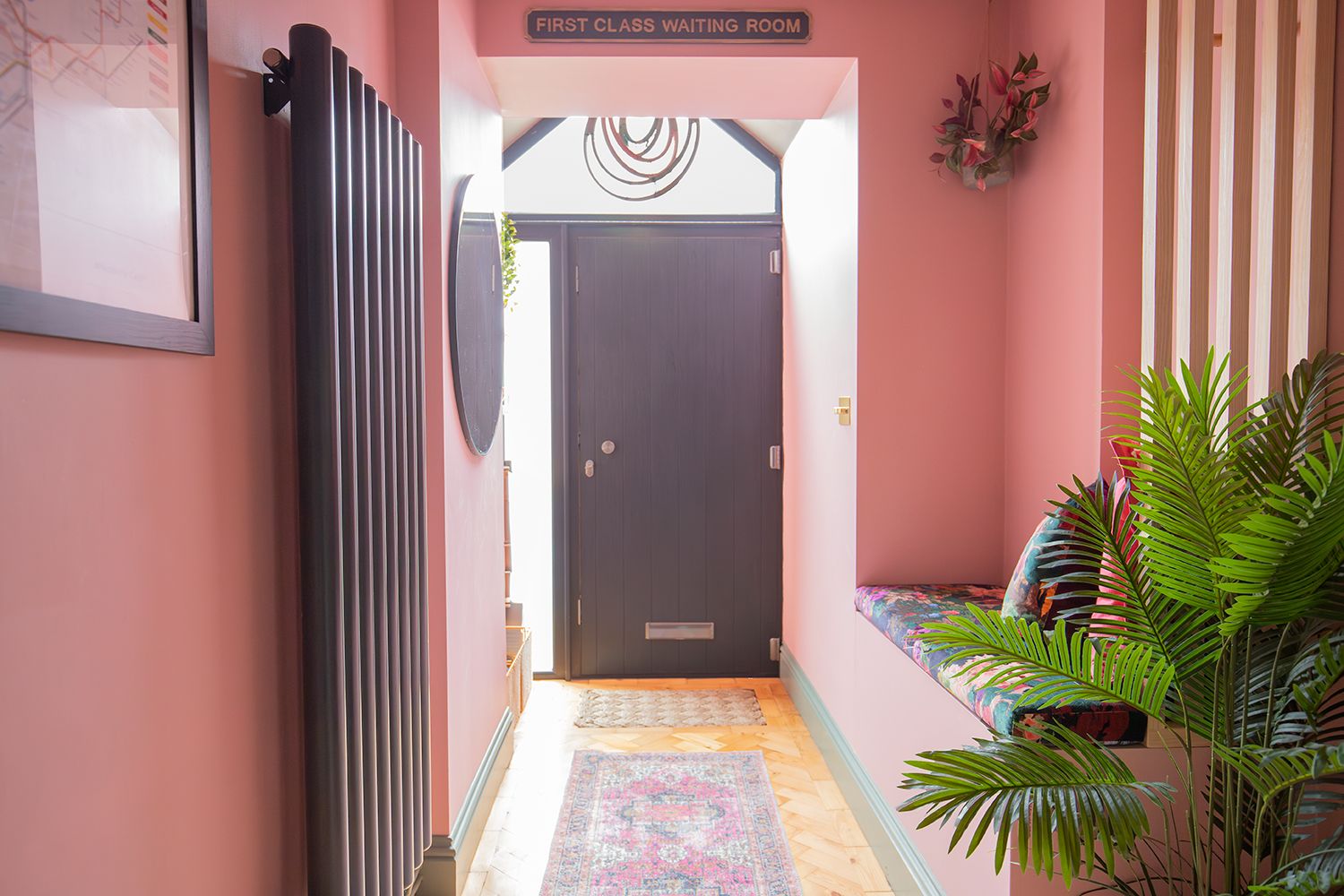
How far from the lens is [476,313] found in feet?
8.66

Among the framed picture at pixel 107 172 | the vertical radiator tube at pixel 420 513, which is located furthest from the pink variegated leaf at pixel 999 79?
the framed picture at pixel 107 172

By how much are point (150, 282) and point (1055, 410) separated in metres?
2.23

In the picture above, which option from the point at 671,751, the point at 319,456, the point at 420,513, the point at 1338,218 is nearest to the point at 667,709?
the point at 671,751

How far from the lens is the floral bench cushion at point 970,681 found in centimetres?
161

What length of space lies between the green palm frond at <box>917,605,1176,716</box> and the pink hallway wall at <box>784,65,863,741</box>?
140 cm

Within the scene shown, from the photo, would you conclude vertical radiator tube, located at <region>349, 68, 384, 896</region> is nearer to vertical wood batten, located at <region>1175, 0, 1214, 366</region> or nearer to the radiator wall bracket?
the radiator wall bracket

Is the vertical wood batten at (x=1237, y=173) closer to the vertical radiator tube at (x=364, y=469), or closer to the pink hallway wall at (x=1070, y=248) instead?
the pink hallway wall at (x=1070, y=248)

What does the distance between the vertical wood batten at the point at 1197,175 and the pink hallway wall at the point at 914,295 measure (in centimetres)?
98

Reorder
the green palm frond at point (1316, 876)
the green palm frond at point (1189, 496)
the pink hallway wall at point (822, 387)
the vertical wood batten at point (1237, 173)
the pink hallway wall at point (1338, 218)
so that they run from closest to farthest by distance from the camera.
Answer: the green palm frond at point (1316, 876), the green palm frond at point (1189, 496), the pink hallway wall at point (1338, 218), the vertical wood batten at point (1237, 173), the pink hallway wall at point (822, 387)

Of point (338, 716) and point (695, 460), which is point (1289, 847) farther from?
point (695, 460)

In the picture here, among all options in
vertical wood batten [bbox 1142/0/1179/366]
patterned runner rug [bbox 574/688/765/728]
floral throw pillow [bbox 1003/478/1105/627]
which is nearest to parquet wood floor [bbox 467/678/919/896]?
patterned runner rug [bbox 574/688/765/728]

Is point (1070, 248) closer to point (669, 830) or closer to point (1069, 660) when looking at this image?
point (1069, 660)

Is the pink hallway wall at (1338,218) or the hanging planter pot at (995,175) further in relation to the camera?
the hanging planter pot at (995,175)

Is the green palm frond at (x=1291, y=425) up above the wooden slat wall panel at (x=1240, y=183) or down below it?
below
